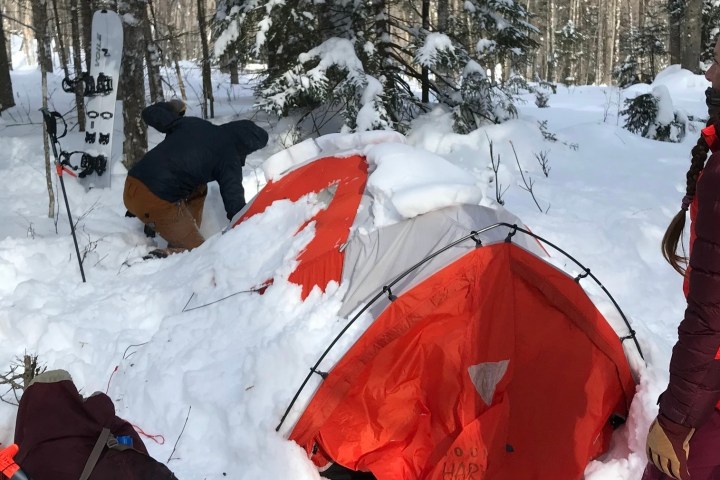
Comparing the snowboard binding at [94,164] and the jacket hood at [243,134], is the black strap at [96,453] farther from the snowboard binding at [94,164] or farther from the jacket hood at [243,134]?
the snowboard binding at [94,164]

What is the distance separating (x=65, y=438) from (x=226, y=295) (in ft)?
7.76

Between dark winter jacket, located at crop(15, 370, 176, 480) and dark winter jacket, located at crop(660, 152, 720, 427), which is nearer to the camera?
dark winter jacket, located at crop(660, 152, 720, 427)

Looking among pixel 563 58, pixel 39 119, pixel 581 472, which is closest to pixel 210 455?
pixel 581 472

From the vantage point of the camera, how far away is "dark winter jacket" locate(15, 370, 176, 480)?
1799 mm

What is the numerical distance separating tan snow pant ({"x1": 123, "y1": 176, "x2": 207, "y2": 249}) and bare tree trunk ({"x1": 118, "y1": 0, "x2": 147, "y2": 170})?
201 cm

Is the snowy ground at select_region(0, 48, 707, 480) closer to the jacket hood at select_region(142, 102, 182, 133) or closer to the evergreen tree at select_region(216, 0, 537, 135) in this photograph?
the evergreen tree at select_region(216, 0, 537, 135)

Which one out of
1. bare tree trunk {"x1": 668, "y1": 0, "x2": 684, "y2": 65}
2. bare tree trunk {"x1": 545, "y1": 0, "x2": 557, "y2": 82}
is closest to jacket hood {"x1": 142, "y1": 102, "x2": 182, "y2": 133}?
bare tree trunk {"x1": 668, "y1": 0, "x2": 684, "y2": 65}

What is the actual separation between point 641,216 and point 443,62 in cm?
325

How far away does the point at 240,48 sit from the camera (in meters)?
8.12

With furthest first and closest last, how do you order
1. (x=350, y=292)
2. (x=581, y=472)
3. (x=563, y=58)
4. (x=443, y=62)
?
(x=563, y=58), (x=443, y=62), (x=350, y=292), (x=581, y=472)

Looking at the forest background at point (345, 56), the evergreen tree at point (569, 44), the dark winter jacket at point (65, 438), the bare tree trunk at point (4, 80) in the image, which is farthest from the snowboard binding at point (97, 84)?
the evergreen tree at point (569, 44)

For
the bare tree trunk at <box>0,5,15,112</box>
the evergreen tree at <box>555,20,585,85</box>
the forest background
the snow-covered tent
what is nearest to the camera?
the snow-covered tent

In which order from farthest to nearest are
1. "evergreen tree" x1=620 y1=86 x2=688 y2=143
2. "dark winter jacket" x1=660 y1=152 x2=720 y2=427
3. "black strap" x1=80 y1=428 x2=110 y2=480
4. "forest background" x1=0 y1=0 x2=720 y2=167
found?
"evergreen tree" x1=620 y1=86 x2=688 y2=143 < "forest background" x1=0 y1=0 x2=720 y2=167 < "black strap" x1=80 y1=428 x2=110 y2=480 < "dark winter jacket" x1=660 y1=152 x2=720 y2=427

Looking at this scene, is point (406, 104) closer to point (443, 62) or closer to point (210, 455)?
point (443, 62)
